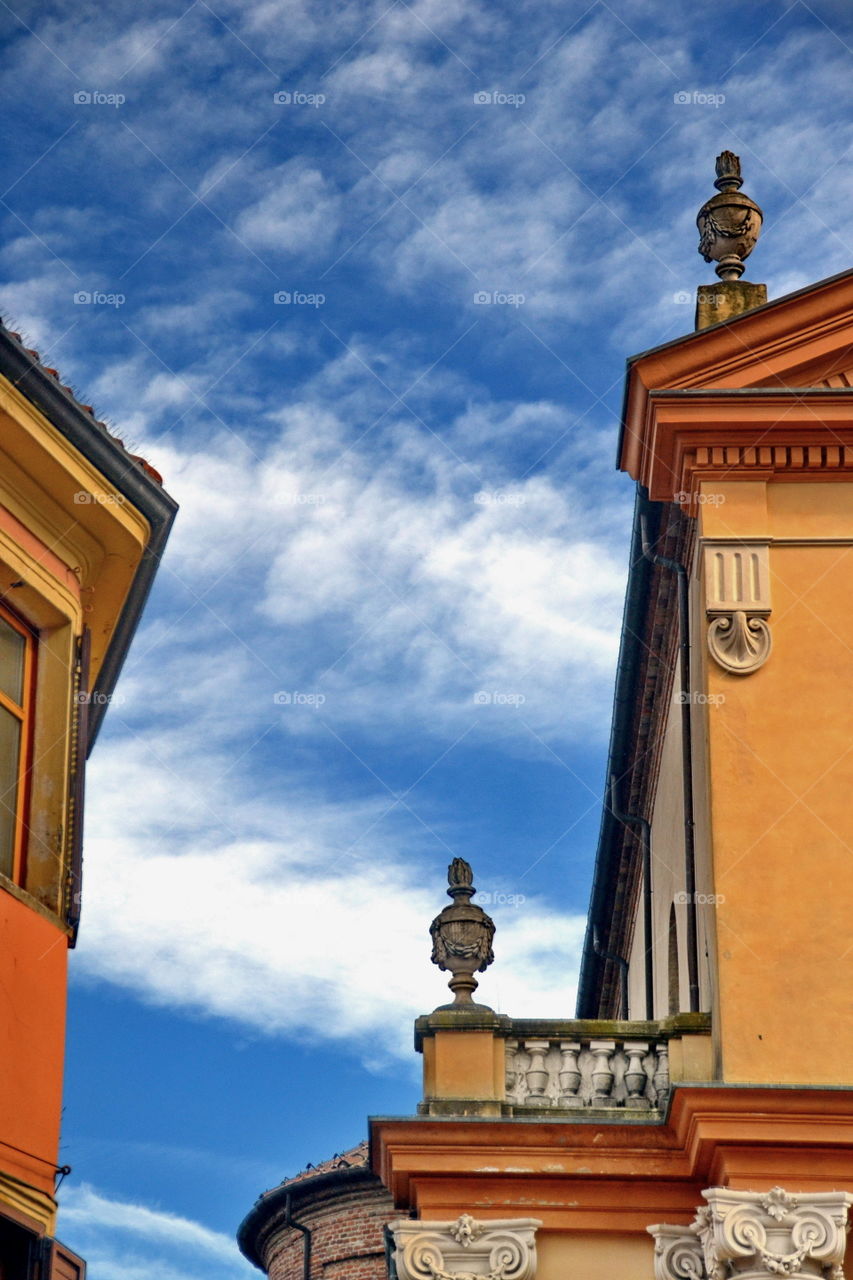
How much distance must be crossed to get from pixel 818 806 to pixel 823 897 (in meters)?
0.67

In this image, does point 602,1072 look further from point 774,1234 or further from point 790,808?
point 790,808

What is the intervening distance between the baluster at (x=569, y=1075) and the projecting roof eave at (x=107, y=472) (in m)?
4.02

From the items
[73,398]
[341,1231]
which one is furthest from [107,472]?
[341,1231]

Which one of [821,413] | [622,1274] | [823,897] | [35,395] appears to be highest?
[821,413]

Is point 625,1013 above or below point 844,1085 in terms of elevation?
above

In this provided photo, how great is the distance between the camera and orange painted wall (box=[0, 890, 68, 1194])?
11867 millimetres

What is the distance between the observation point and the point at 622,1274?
43.2ft

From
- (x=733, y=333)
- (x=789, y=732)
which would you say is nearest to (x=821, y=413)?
(x=733, y=333)

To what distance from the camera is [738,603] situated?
1462 centimetres

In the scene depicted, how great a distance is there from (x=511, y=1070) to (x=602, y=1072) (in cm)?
62

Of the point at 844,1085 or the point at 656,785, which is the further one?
the point at 656,785

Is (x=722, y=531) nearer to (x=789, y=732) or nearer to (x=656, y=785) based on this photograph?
(x=789, y=732)

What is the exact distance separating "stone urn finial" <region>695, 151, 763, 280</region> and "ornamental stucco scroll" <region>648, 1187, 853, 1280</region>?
7.25 m

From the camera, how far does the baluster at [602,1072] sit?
1371 cm
